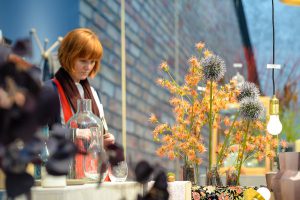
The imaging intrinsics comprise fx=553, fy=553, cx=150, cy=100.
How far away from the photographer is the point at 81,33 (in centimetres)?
207

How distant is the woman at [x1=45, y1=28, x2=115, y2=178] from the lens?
6.75ft

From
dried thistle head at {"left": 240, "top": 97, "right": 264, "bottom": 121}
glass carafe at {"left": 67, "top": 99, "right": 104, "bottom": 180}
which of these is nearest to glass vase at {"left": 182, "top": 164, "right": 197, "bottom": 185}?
dried thistle head at {"left": 240, "top": 97, "right": 264, "bottom": 121}

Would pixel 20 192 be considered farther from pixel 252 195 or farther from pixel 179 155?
pixel 179 155

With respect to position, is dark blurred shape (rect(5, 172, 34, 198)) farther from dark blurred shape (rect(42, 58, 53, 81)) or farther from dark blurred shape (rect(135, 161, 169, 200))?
dark blurred shape (rect(42, 58, 53, 81))

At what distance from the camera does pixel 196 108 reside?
5.95 ft

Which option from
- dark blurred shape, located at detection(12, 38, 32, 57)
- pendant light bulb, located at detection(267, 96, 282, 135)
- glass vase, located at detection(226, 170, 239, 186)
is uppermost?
pendant light bulb, located at detection(267, 96, 282, 135)

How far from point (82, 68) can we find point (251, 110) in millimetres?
720

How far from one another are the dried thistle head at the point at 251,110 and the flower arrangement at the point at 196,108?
5cm

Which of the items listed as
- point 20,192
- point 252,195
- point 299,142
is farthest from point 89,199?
point 299,142

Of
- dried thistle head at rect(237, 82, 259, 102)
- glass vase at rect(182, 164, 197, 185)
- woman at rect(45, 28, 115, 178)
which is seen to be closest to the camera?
glass vase at rect(182, 164, 197, 185)

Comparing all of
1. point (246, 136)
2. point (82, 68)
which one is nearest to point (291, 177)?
point (246, 136)

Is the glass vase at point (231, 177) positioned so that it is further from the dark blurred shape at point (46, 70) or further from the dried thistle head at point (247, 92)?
the dark blurred shape at point (46, 70)

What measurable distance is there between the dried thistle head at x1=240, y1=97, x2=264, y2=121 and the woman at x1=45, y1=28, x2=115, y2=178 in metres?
0.50

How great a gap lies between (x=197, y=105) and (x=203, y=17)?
4315 millimetres
